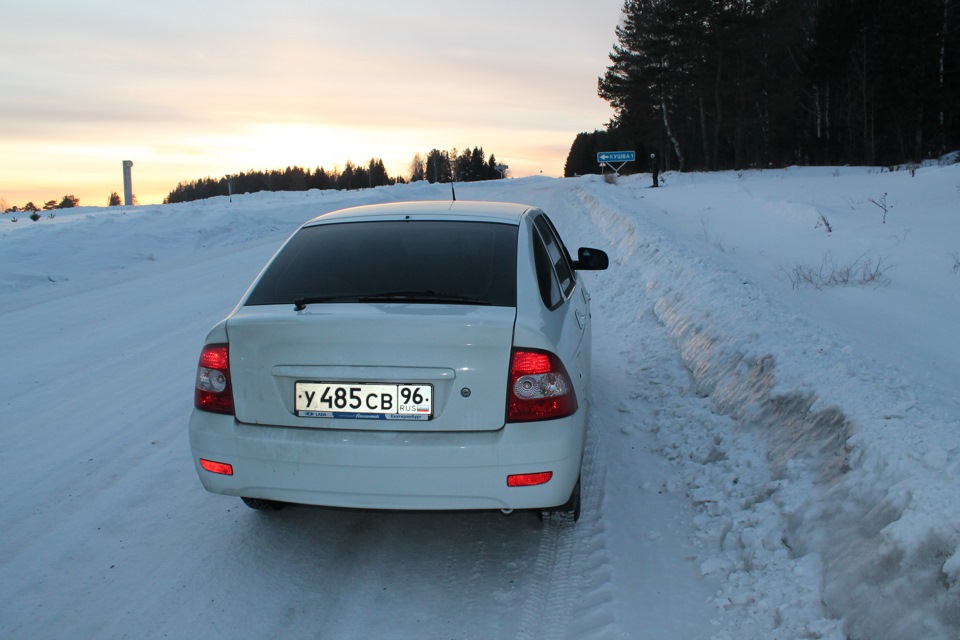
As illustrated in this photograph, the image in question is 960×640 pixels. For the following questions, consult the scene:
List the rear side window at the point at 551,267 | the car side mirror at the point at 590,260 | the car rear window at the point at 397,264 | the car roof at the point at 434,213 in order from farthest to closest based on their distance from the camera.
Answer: the car side mirror at the point at 590,260
the car roof at the point at 434,213
the rear side window at the point at 551,267
the car rear window at the point at 397,264

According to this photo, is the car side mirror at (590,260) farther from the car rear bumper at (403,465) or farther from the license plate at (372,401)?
the license plate at (372,401)

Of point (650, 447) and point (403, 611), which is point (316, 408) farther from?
point (650, 447)

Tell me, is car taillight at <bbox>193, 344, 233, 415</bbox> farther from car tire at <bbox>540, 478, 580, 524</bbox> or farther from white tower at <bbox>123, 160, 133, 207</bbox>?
white tower at <bbox>123, 160, 133, 207</bbox>

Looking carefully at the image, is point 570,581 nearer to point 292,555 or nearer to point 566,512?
point 566,512

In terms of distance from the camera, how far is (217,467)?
10.4ft

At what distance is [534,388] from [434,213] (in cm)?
157

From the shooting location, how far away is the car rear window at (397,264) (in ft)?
11.1

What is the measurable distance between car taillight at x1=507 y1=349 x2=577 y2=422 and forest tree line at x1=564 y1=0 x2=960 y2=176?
118 feet

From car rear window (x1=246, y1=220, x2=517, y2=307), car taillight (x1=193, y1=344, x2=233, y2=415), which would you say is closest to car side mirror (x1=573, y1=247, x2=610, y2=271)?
car rear window (x1=246, y1=220, x2=517, y2=307)

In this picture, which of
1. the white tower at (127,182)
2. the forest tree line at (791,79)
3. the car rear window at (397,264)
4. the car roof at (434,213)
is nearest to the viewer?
the car rear window at (397,264)

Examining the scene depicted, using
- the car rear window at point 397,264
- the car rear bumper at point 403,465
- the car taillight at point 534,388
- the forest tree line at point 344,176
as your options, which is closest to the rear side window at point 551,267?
the car rear window at point 397,264

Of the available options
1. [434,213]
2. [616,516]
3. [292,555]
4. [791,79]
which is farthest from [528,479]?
[791,79]

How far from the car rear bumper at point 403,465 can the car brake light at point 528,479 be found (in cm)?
2

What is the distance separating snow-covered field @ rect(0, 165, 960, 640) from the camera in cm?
281
